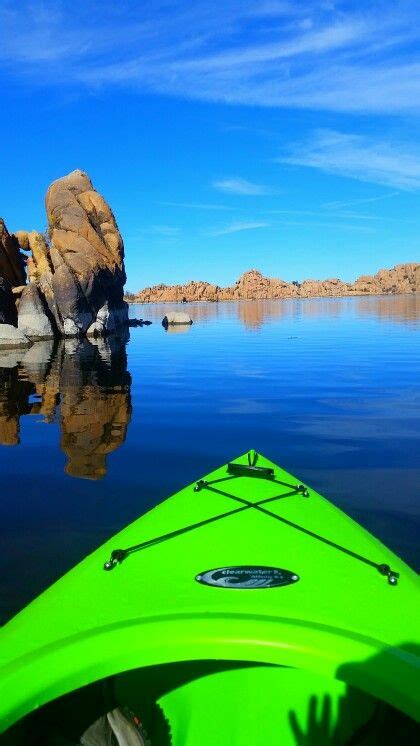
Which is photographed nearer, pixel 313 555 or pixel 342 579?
pixel 342 579

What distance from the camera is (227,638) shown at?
2361 millimetres

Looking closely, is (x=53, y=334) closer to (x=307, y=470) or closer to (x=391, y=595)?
(x=307, y=470)

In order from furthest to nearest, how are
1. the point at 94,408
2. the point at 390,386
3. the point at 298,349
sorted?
the point at 298,349 → the point at 390,386 → the point at 94,408

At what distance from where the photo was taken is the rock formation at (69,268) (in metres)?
40.2

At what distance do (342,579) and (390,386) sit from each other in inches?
543

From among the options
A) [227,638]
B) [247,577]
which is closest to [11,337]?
[247,577]

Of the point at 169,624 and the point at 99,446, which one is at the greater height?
the point at 169,624

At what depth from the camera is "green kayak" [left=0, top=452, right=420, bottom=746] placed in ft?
7.53

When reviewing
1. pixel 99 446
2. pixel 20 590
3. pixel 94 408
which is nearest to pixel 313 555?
pixel 20 590

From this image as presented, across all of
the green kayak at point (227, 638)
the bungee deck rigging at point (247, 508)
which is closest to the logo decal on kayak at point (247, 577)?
the green kayak at point (227, 638)

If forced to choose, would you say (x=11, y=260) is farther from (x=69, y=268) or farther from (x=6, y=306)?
(x=6, y=306)

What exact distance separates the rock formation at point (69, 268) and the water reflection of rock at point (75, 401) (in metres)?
12.7

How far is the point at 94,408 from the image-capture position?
547 inches

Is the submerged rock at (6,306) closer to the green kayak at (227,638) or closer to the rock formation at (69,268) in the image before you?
the rock formation at (69,268)
